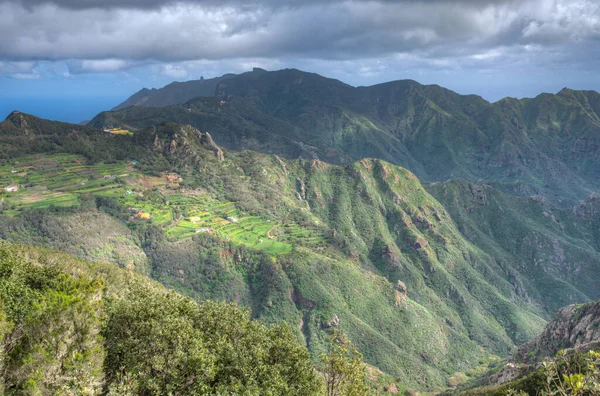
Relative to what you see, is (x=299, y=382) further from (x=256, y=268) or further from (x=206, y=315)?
(x=256, y=268)

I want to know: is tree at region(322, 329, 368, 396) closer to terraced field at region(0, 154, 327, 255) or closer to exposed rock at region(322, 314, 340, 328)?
exposed rock at region(322, 314, 340, 328)

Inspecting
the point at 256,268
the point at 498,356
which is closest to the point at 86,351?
the point at 256,268

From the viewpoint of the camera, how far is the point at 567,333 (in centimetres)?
10544

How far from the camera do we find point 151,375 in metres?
33.0

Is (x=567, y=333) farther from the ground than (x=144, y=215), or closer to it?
closer to it

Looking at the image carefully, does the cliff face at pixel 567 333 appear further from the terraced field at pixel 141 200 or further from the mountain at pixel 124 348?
the terraced field at pixel 141 200

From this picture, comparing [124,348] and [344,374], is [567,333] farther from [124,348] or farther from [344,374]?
[124,348]

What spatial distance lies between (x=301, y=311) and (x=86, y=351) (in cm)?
11828

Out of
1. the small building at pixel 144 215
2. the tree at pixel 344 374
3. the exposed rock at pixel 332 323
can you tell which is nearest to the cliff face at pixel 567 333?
the exposed rock at pixel 332 323

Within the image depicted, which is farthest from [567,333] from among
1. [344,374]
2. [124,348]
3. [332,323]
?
[124,348]

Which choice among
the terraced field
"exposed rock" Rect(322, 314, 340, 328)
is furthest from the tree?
the terraced field

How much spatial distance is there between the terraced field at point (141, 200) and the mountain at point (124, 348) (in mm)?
122822

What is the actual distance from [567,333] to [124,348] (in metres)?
116

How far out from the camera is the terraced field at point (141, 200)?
154 m
